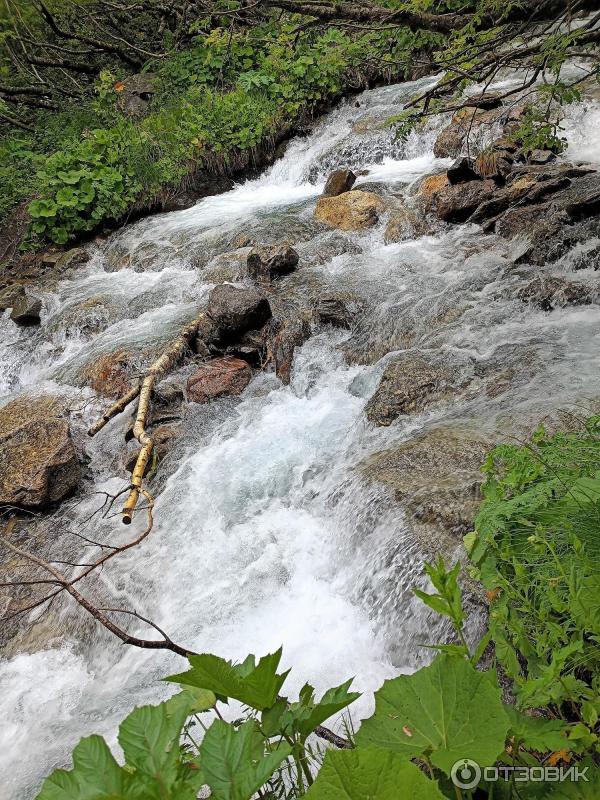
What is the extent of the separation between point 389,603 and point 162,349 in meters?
4.67

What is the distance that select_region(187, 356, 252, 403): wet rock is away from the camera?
19.7 ft

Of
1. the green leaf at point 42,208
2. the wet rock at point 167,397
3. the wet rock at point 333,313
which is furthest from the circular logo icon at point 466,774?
the green leaf at point 42,208

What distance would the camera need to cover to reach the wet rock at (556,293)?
18.1ft

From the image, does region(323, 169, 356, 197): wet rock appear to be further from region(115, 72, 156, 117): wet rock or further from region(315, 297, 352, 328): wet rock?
region(115, 72, 156, 117): wet rock

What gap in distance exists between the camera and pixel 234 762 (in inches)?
30.6

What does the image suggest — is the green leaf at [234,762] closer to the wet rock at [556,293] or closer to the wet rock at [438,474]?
the wet rock at [438,474]

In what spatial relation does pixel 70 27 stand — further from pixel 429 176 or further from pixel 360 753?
pixel 360 753

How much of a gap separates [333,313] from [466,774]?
19.2ft

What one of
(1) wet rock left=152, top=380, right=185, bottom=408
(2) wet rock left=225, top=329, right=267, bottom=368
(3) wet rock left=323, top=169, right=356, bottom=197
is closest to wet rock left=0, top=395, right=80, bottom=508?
(1) wet rock left=152, top=380, right=185, bottom=408

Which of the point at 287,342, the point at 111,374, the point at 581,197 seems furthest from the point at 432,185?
the point at 111,374

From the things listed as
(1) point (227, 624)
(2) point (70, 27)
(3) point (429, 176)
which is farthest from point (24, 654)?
(2) point (70, 27)

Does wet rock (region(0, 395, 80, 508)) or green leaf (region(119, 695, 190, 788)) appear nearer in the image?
green leaf (region(119, 695, 190, 788))

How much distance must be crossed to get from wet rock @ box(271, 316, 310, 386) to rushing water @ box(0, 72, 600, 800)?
122 mm

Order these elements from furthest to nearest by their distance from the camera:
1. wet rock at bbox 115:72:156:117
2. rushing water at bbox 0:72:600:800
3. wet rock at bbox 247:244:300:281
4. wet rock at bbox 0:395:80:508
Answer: wet rock at bbox 115:72:156:117
wet rock at bbox 247:244:300:281
wet rock at bbox 0:395:80:508
rushing water at bbox 0:72:600:800
